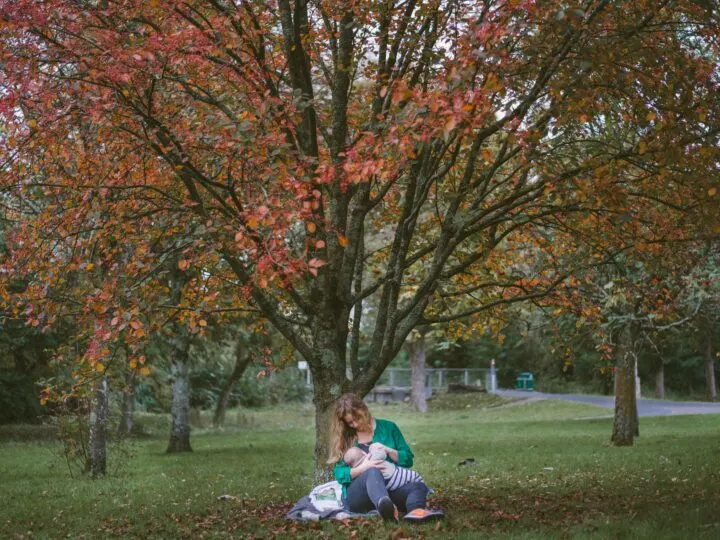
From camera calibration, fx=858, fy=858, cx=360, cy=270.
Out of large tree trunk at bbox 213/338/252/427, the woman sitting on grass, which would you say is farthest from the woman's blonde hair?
large tree trunk at bbox 213/338/252/427

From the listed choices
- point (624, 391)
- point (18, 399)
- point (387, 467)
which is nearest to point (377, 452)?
point (387, 467)

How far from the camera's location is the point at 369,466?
26.1 ft

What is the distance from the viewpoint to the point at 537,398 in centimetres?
4000

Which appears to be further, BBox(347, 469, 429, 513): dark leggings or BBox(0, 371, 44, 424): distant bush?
BBox(0, 371, 44, 424): distant bush

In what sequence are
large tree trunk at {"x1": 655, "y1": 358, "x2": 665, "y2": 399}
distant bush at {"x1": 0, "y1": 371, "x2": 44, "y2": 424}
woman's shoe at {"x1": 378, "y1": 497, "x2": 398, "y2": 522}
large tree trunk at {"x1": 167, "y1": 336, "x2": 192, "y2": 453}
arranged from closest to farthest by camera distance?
woman's shoe at {"x1": 378, "y1": 497, "x2": 398, "y2": 522}, large tree trunk at {"x1": 167, "y1": 336, "x2": 192, "y2": 453}, distant bush at {"x1": 0, "y1": 371, "x2": 44, "y2": 424}, large tree trunk at {"x1": 655, "y1": 358, "x2": 665, "y2": 399}

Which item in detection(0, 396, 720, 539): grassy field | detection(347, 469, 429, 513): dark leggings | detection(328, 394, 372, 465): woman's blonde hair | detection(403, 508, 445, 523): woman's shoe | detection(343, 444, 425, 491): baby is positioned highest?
detection(328, 394, 372, 465): woman's blonde hair

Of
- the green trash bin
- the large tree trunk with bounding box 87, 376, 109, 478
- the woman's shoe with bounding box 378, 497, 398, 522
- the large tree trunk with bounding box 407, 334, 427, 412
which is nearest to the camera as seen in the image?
the woman's shoe with bounding box 378, 497, 398, 522

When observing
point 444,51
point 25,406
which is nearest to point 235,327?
point 25,406

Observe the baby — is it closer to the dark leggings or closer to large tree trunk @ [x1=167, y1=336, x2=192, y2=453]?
the dark leggings

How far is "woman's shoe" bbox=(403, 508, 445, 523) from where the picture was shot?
7602 mm

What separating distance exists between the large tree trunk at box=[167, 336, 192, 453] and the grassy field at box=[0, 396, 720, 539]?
679 mm

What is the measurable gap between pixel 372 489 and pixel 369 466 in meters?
0.22

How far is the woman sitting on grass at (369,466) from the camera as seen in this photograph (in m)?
7.78

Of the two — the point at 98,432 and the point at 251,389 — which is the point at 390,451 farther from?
the point at 251,389
